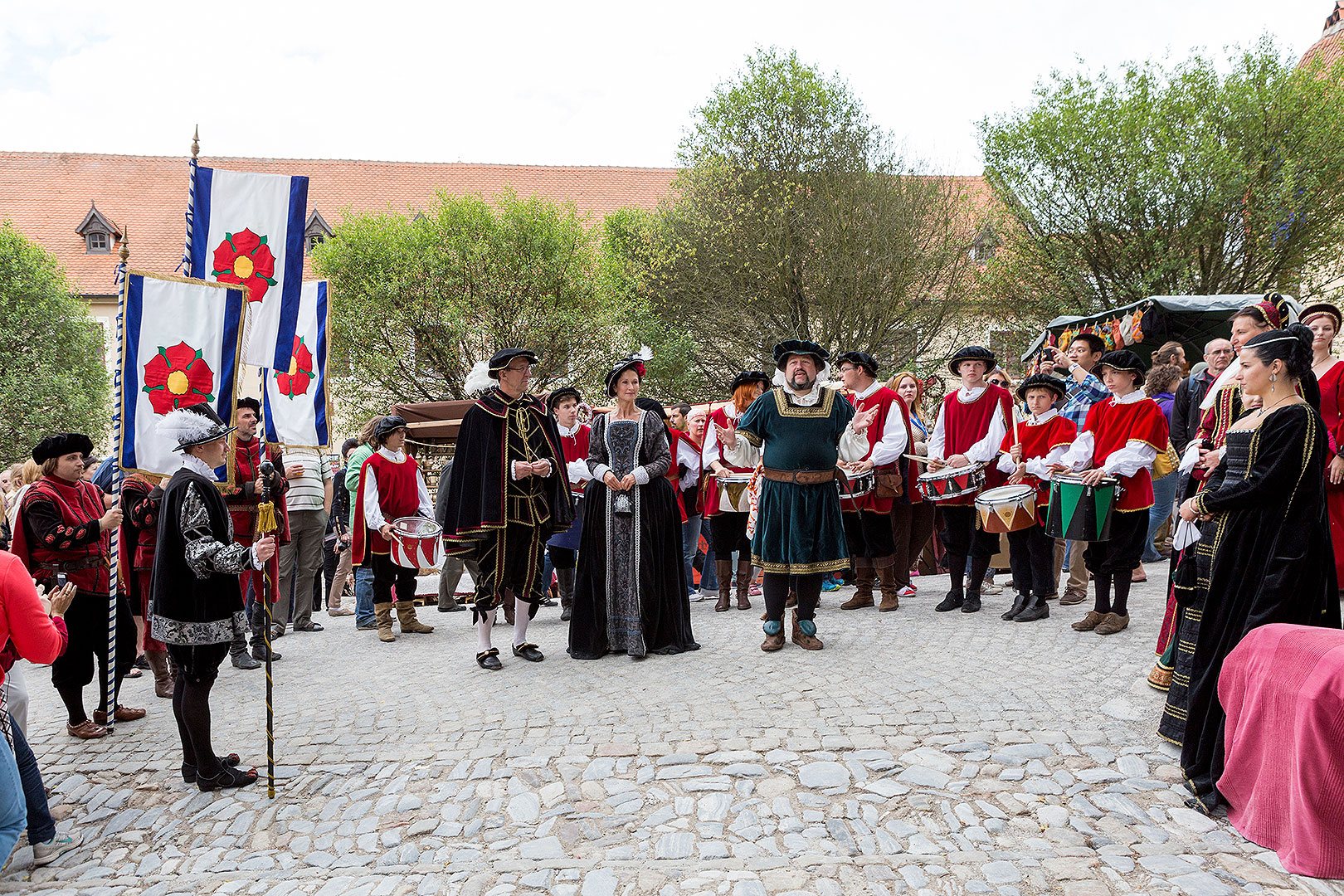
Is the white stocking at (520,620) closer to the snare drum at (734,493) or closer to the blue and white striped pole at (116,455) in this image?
the snare drum at (734,493)

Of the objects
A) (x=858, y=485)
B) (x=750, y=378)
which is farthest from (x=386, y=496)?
(x=858, y=485)

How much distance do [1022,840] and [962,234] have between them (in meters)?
20.9

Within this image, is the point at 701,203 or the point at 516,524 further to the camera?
the point at 701,203

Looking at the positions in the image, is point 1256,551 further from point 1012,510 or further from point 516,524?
point 516,524

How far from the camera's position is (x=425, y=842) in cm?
356

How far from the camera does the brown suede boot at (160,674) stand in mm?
5941

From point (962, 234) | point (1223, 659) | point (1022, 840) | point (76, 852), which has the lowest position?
point (76, 852)

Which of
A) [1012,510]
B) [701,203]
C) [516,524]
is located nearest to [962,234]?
[701,203]

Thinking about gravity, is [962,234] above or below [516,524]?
above

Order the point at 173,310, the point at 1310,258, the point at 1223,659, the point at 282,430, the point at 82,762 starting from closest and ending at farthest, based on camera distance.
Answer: the point at 1223,659, the point at 82,762, the point at 173,310, the point at 282,430, the point at 1310,258

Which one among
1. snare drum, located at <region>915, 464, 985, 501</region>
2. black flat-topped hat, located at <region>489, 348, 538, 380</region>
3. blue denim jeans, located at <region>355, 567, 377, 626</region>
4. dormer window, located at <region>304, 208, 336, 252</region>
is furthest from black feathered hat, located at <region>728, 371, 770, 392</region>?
dormer window, located at <region>304, 208, 336, 252</region>

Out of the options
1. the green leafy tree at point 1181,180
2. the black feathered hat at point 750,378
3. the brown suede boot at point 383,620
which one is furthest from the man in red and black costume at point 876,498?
the green leafy tree at point 1181,180

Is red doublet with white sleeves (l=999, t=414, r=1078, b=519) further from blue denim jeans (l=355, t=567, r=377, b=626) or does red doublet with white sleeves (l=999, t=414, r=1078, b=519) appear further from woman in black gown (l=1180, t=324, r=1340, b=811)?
blue denim jeans (l=355, t=567, r=377, b=626)

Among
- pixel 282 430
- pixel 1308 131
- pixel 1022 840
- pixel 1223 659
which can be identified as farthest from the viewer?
pixel 1308 131
